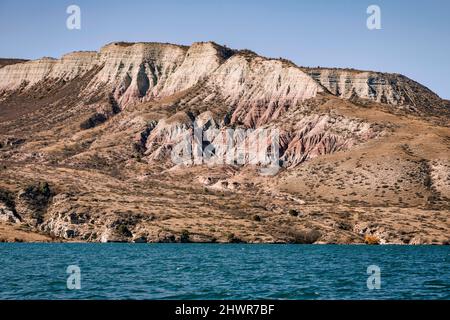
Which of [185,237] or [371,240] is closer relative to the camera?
[185,237]

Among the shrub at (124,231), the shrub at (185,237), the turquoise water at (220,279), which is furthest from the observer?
the shrub at (124,231)

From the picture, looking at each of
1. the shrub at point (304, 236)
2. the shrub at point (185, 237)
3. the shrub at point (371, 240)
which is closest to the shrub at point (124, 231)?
the shrub at point (185, 237)

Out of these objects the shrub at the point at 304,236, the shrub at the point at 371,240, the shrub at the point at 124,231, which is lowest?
the shrub at the point at 371,240

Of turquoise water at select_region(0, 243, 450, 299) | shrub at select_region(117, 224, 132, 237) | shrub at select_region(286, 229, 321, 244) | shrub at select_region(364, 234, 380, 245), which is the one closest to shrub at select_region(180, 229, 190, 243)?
shrub at select_region(117, 224, 132, 237)

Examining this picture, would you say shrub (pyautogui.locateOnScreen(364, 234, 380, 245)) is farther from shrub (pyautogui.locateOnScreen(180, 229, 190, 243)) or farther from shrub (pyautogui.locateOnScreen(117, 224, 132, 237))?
shrub (pyautogui.locateOnScreen(117, 224, 132, 237))

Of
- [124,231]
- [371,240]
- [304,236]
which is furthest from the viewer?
[304,236]

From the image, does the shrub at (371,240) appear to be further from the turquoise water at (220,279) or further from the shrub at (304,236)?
the turquoise water at (220,279)

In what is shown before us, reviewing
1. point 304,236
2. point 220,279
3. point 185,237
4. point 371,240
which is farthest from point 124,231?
point 220,279

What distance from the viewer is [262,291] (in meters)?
48.5

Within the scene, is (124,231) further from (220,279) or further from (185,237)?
(220,279)

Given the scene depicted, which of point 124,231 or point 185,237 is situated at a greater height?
point 124,231
